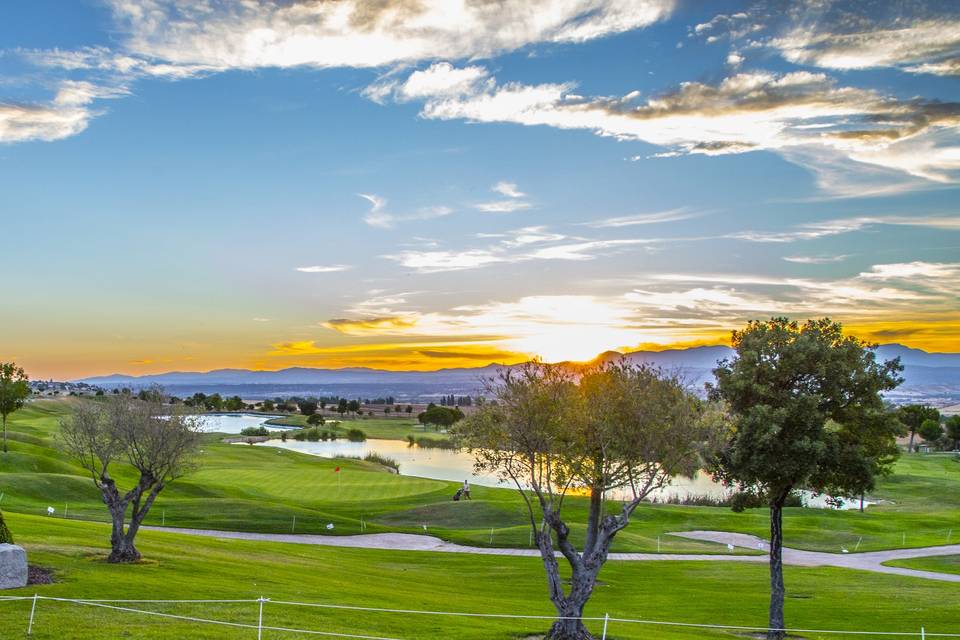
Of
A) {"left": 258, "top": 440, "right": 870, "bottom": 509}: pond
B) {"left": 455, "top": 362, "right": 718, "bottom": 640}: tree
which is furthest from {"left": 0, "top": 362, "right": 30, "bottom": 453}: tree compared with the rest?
{"left": 455, "top": 362, "right": 718, "bottom": 640}: tree

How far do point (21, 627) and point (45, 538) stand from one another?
16646 mm

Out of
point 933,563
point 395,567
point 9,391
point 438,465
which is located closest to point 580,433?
point 395,567

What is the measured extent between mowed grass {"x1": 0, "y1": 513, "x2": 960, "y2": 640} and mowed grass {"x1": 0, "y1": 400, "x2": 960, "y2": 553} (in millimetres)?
11035

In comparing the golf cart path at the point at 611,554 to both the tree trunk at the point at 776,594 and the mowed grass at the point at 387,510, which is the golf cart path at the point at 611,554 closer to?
the mowed grass at the point at 387,510

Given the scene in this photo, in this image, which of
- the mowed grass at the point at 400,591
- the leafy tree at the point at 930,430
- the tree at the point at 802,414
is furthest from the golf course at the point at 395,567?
the leafy tree at the point at 930,430

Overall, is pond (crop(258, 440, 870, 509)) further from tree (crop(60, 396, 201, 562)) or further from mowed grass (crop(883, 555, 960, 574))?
tree (crop(60, 396, 201, 562))

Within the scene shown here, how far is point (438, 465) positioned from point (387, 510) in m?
63.7

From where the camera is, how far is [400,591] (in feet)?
105

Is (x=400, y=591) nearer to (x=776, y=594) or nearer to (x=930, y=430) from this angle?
(x=776, y=594)

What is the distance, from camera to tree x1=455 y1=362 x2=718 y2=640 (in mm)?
22172

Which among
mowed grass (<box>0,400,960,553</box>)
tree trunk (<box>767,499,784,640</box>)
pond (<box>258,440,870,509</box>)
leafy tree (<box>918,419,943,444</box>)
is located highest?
leafy tree (<box>918,419,943,444</box>)

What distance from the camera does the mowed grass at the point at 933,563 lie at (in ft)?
153

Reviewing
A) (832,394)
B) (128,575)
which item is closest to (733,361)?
(832,394)

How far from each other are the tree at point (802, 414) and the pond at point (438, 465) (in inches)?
1896
